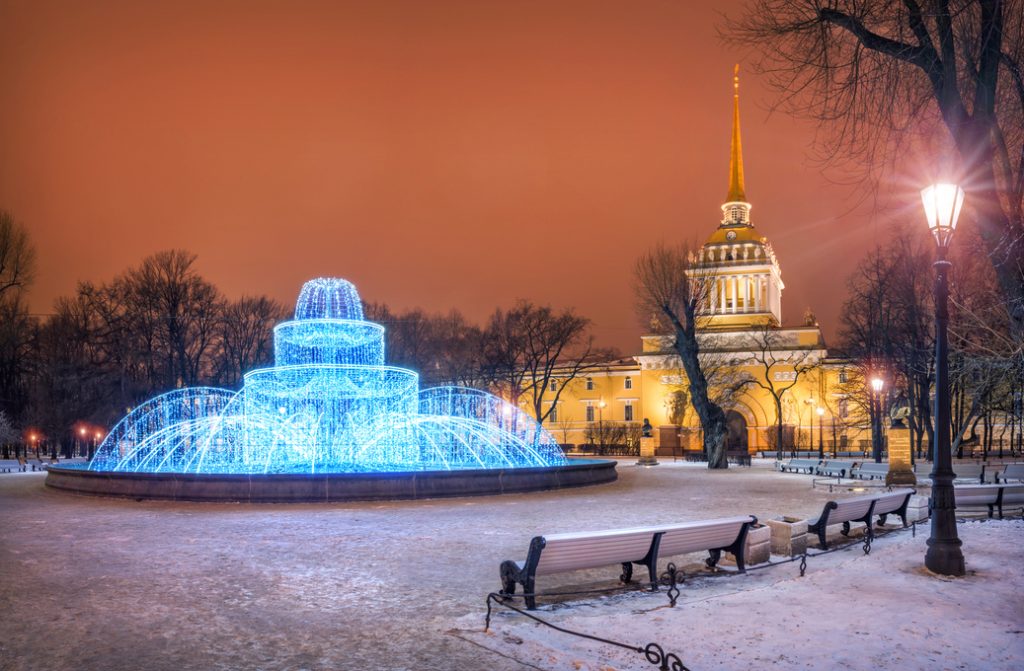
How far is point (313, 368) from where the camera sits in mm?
21250

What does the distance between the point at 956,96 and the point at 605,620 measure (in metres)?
6.31

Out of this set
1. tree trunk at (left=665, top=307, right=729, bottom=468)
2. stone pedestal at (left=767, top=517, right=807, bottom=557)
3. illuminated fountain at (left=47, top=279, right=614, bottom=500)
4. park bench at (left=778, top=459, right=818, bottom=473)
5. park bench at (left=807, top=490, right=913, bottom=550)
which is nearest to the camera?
stone pedestal at (left=767, top=517, right=807, bottom=557)

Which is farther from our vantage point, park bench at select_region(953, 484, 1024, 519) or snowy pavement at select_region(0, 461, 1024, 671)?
park bench at select_region(953, 484, 1024, 519)

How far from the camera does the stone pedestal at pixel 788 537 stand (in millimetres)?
9672

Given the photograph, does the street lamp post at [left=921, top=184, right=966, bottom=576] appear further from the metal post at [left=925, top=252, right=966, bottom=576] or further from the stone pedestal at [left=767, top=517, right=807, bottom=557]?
the stone pedestal at [left=767, top=517, right=807, bottom=557]

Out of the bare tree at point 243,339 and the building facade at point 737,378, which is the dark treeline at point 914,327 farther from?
the bare tree at point 243,339

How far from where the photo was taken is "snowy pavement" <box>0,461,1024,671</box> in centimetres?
582

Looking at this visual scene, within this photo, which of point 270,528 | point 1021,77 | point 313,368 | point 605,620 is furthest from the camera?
point 313,368

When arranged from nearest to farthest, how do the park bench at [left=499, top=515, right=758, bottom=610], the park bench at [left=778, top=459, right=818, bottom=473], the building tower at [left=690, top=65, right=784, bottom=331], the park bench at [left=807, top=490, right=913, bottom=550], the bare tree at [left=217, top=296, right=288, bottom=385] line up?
1. the park bench at [left=499, top=515, right=758, bottom=610]
2. the park bench at [left=807, top=490, right=913, bottom=550]
3. the park bench at [left=778, top=459, right=818, bottom=473]
4. the bare tree at [left=217, top=296, right=288, bottom=385]
5. the building tower at [left=690, top=65, right=784, bottom=331]

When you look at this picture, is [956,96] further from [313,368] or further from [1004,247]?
[313,368]

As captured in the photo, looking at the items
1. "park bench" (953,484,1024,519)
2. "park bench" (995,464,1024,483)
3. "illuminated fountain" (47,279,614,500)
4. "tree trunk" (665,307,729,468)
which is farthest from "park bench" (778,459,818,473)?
"park bench" (953,484,1024,519)

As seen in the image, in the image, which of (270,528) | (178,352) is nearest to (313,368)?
(270,528)

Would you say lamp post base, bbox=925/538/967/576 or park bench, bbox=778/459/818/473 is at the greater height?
Answer: lamp post base, bbox=925/538/967/576

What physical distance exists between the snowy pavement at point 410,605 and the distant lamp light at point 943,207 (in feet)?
12.2
